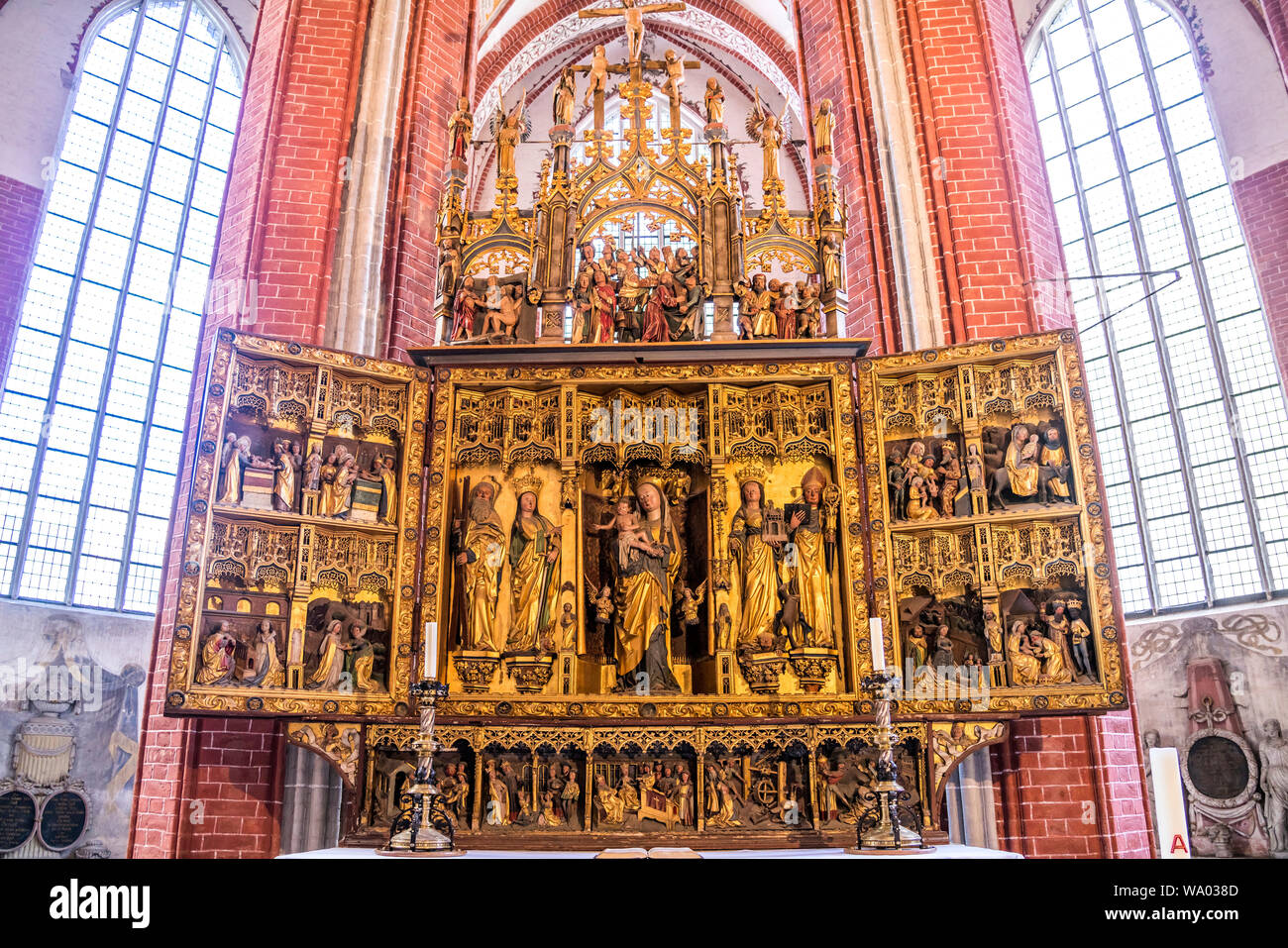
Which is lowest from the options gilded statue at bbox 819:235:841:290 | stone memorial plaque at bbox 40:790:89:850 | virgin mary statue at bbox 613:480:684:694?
stone memorial plaque at bbox 40:790:89:850

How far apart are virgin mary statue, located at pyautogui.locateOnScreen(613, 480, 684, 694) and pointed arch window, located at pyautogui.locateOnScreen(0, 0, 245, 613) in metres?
10.5

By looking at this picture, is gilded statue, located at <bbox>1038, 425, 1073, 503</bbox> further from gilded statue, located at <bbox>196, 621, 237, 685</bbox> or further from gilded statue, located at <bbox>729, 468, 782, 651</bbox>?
gilded statue, located at <bbox>196, 621, 237, 685</bbox>

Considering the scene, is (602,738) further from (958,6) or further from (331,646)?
(958,6)

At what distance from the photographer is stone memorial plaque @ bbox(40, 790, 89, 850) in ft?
45.0

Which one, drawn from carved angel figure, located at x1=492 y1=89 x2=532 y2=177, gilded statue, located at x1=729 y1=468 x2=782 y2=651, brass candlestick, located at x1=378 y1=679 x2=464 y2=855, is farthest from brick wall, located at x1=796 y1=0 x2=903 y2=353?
brass candlestick, located at x1=378 y1=679 x2=464 y2=855

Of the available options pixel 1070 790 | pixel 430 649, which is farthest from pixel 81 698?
pixel 1070 790

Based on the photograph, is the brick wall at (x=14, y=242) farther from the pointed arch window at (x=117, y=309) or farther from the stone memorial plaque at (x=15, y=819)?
the stone memorial plaque at (x=15, y=819)

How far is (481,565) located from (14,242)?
11.3 meters
